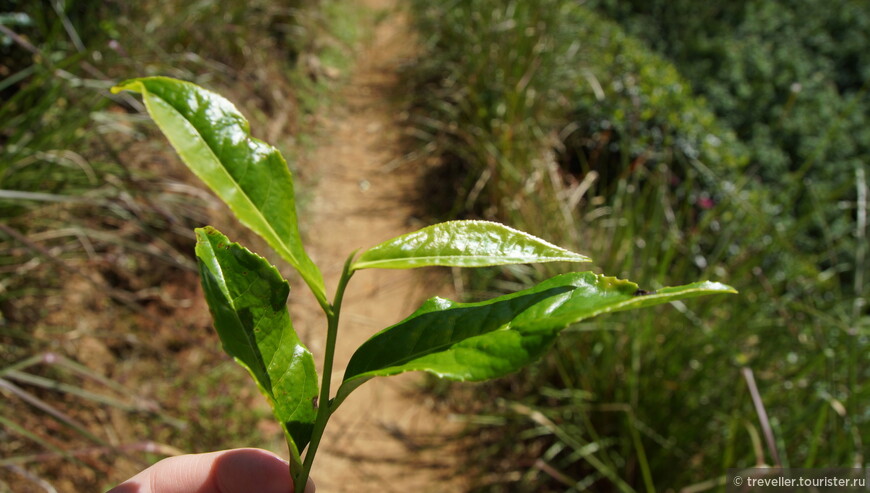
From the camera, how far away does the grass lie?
2.24m

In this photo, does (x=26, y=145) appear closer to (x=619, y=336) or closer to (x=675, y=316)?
(x=619, y=336)

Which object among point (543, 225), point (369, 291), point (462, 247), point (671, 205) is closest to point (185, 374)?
point (369, 291)

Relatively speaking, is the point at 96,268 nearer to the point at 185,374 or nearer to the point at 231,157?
the point at 185,374

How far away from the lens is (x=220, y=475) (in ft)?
3.44

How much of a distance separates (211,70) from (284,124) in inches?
37.3

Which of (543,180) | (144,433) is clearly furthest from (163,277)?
(543,180)

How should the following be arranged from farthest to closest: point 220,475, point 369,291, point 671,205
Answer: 1. point 369,291
2. point 671,205
3. point 220,475

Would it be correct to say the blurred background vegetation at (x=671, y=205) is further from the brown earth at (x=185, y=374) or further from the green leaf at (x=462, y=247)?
the green leaf at (x=462, y=247)

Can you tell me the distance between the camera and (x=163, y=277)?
123 inches

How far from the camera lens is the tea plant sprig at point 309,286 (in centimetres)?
57

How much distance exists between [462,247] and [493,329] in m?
0.09

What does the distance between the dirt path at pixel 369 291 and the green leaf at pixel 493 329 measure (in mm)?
2412

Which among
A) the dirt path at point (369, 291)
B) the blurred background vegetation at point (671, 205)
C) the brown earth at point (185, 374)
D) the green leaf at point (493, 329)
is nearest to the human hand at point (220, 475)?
the green leaf at point (493, 329)

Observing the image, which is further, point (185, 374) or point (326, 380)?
point (185, 374)
